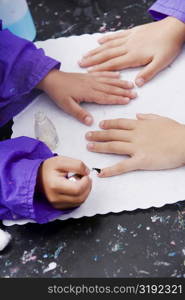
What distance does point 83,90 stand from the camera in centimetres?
77

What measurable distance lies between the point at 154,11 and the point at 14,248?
56cm

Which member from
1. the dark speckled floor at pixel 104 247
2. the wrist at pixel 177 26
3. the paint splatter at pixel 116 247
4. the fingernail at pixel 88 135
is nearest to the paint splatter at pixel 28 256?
the dark speckled floor at pixel 104 247

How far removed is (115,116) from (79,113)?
67mm

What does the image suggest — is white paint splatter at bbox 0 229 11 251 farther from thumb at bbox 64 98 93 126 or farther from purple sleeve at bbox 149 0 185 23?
purple sleeve at bbox 149 0 185 23

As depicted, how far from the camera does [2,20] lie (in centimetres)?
85

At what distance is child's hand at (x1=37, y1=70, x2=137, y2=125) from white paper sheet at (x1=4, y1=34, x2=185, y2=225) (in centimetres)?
1

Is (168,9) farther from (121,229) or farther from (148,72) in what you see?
(121,229)

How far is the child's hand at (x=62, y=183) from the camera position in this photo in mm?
597

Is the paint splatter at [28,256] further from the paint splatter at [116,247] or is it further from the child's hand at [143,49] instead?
the child's hand at [143,49]

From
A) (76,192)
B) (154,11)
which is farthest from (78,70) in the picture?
(76,192)

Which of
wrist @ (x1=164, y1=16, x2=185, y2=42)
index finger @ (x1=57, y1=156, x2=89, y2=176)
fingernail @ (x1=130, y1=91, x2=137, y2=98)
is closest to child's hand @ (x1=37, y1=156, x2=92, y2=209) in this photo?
index finger @ (x1=57, y1=156, x2=89, y2=176)

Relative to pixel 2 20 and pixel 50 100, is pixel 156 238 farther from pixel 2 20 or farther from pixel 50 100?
pixel 2 20

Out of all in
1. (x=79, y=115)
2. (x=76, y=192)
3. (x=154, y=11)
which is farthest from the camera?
(x=154, y=11)

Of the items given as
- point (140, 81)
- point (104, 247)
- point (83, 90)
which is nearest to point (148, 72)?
point (140, 81)
